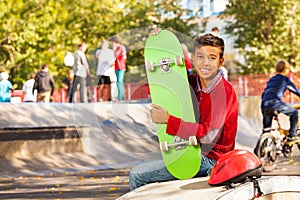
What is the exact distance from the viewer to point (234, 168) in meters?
4.57

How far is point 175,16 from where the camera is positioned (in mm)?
50500

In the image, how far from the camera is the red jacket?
463 centimetres

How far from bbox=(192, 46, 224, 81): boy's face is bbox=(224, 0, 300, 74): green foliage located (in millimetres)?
38261

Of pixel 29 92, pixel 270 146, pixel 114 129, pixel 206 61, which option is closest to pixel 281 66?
pixel 270 146

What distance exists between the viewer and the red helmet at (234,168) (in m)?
4.56

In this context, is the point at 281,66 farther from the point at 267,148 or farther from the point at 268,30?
the point at 268,30

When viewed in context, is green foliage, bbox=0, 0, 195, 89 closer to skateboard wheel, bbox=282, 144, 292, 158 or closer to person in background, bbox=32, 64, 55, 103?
person in background, bbox=32, 64, 55, 103

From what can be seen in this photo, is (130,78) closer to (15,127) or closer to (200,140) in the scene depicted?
(200,140)

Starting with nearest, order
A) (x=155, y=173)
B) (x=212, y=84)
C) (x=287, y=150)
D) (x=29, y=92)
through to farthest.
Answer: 1. (x=212, y=84)
2. (x=155, y=173)
3. (x=287, y=150)
4. (x=29, y=92)

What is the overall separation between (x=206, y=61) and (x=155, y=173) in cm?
79

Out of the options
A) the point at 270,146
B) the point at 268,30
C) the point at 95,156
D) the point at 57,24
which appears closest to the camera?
the point at 95,156

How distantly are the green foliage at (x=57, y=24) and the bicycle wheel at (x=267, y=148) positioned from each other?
77.4 feet

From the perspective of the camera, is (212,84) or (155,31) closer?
(212,84)

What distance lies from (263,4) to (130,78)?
39.5 meters
